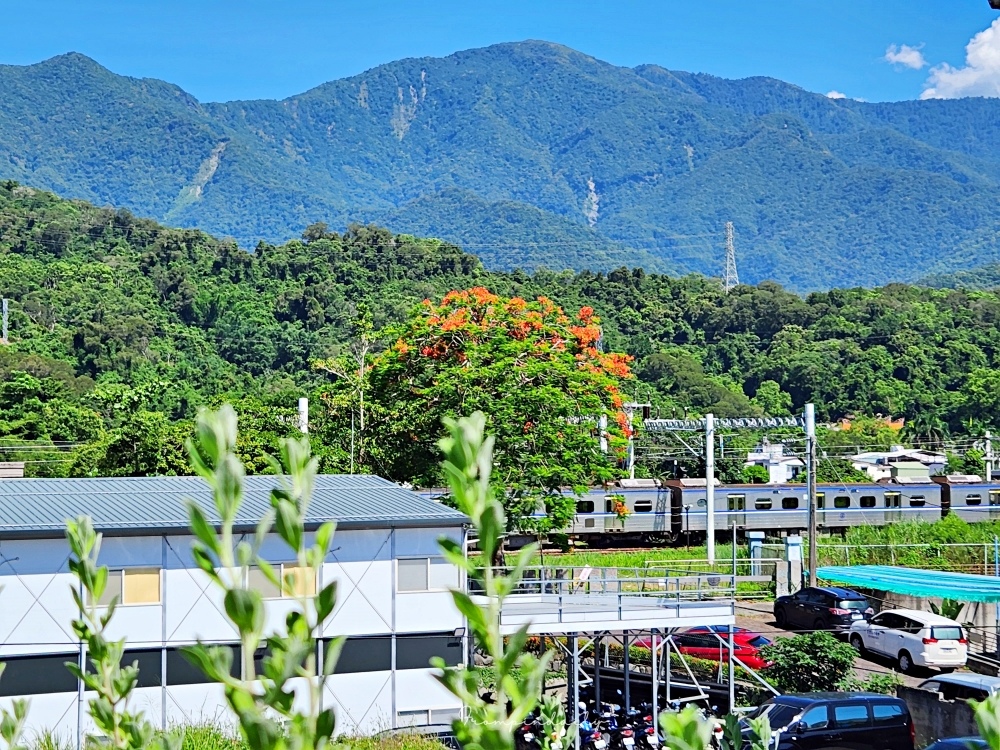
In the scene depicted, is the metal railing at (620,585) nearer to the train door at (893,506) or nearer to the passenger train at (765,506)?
the passenger train at (765,506)

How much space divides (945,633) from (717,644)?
396 centimetres

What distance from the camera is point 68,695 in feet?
53.9

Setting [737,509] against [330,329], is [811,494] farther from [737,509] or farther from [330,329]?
[330,329]

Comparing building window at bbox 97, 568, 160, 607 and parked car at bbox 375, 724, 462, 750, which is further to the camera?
building window at bbox 97, 568, 160, 607

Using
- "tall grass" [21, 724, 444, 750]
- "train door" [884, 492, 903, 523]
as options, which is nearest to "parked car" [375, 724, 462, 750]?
"tall grass" [21, 724, 444, 750]

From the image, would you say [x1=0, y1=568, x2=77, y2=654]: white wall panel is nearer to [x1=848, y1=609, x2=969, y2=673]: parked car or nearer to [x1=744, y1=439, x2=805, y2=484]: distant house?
[x1=848, y1=609, x2=969, y2=673]: parked car

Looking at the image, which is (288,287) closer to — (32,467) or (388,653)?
(32,467)

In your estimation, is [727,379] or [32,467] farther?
[727,379]

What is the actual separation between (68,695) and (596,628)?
6878 millimetres

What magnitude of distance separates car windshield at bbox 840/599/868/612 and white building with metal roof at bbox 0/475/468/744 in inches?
385

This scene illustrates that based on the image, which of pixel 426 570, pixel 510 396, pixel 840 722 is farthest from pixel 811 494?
pixel 840 722

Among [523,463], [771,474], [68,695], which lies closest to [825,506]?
[771,474]

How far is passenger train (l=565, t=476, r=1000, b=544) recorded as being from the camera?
40000 mm

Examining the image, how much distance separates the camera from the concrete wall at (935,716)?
59.9ft
